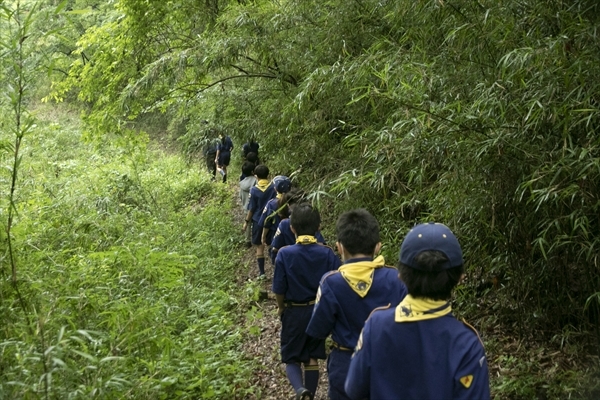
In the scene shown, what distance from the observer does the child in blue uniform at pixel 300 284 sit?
5145 mm

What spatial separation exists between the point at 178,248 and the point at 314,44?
4.20 metres

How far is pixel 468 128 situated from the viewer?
4.63 metres

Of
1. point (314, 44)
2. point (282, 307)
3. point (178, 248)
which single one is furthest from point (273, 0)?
point (282, 307)

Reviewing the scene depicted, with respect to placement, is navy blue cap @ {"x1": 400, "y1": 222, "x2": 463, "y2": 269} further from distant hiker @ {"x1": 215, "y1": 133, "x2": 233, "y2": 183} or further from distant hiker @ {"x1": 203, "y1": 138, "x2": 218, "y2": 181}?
distant hiker @ {"x1": 203, "y1": 138, "x2": 218, "y2": 181}

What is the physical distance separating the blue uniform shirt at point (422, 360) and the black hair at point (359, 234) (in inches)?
40.9

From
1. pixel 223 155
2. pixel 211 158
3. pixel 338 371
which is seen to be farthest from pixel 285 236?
pixel 211 158

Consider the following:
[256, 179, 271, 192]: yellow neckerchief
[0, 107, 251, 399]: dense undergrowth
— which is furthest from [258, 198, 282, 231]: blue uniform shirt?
[0, 107, 251, 399]: dense undergrowth

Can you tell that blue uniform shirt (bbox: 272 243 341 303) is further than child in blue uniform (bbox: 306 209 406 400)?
Yes

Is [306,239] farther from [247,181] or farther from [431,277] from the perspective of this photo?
[247,181]

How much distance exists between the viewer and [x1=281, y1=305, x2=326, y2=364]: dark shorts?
5.31m

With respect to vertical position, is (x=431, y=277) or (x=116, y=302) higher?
(x=431, y=277)

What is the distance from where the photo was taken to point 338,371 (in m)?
3.94

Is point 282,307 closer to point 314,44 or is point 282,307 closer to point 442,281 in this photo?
point 442,281

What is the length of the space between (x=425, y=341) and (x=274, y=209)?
5.54m
